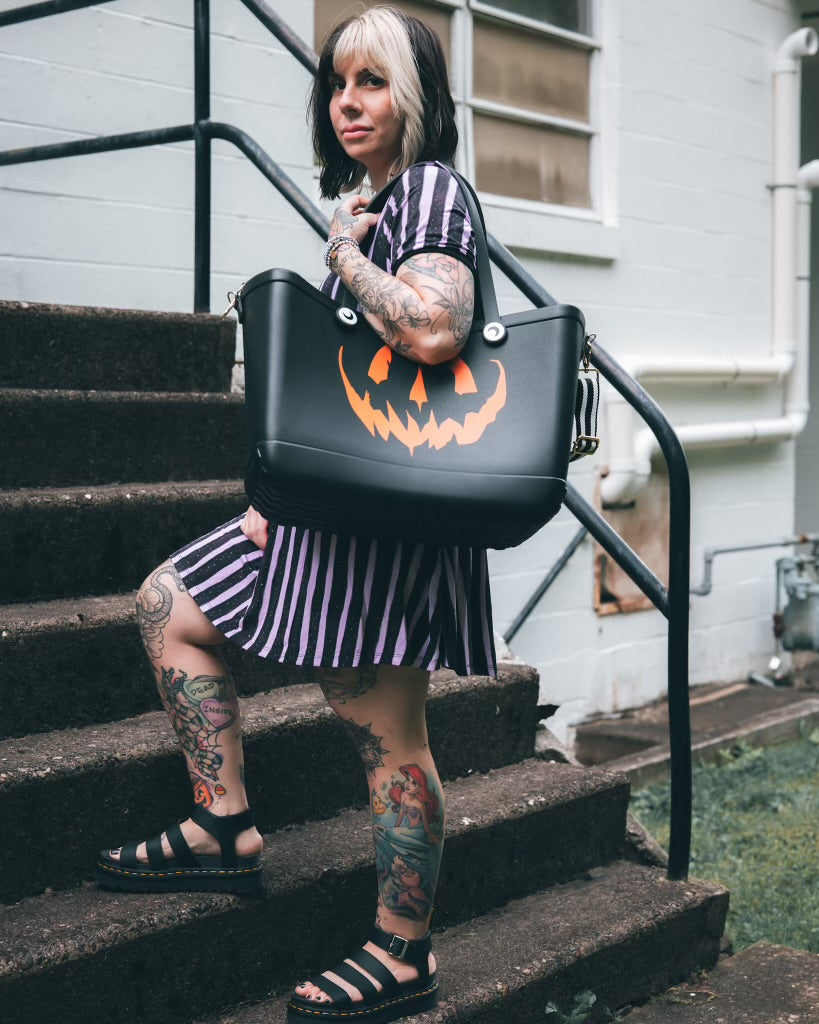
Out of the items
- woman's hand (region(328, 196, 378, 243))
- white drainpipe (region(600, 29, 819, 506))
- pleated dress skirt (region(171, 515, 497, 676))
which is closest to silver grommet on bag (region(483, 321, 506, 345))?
woman's hand (region(328, 196, 378, 243))

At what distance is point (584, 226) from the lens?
197 inches

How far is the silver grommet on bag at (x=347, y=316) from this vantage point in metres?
1.80

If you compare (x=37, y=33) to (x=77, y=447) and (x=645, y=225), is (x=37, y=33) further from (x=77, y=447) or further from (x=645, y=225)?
(x=645, y=225)

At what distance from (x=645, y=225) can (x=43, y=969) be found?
13.9ft

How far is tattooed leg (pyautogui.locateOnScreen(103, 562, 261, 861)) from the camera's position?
2.12 metres

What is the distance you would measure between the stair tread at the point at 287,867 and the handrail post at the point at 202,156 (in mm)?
1649

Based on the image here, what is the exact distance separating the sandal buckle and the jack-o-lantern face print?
0.85 metres

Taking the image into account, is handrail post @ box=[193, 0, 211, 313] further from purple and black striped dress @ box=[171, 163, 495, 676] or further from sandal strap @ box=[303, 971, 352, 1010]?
sandal strap @ box=[303, 971, 352, 1010]

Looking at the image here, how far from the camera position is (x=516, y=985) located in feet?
7.52

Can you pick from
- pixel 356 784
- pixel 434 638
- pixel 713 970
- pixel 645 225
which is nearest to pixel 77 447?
pixel 356 784

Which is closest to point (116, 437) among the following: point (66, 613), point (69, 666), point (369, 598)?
point (66, 613)

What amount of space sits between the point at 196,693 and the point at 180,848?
0.91 ft

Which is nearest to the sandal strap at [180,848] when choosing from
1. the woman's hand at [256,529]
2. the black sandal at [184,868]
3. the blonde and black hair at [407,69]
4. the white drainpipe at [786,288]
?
the black sandal at [184,868]

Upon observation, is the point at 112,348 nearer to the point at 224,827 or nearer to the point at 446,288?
the point at 224,827
